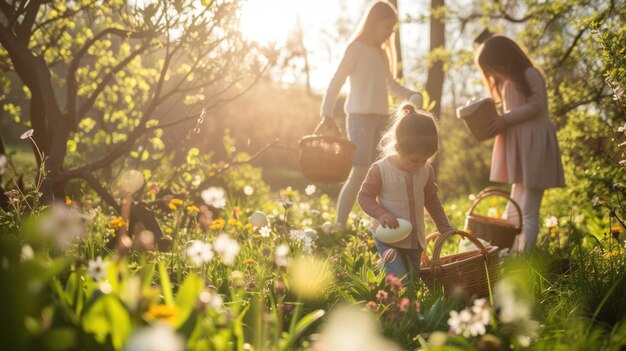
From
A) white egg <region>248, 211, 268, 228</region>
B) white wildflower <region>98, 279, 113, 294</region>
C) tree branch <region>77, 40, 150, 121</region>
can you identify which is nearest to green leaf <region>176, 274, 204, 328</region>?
white wildflower <region>98, 279, 113, 294</region>

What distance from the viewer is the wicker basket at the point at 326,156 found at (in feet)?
13.8

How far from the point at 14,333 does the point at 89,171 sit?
3324 millimetres

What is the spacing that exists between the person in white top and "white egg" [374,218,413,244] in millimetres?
1585

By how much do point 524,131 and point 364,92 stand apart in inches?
51.7

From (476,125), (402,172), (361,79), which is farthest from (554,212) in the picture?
(402,172)

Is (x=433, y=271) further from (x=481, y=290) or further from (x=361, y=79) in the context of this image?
(x=361, y=79)

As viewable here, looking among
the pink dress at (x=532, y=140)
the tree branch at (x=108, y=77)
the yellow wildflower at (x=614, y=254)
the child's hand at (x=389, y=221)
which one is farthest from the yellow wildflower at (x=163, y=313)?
the pink dress at (x=532, y=140)

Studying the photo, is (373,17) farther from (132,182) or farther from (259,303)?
(259,303)

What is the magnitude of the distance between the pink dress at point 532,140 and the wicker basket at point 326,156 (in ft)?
4.12

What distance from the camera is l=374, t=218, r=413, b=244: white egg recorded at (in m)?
2.89

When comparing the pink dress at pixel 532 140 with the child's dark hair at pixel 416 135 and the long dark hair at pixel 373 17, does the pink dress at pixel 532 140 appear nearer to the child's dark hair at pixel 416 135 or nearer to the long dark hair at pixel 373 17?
the long dark hair at pixel 373 17

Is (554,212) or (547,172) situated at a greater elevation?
(547,172)

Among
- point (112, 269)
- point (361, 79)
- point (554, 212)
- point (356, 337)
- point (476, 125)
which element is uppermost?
point (361, 79)

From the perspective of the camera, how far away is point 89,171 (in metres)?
4.11
